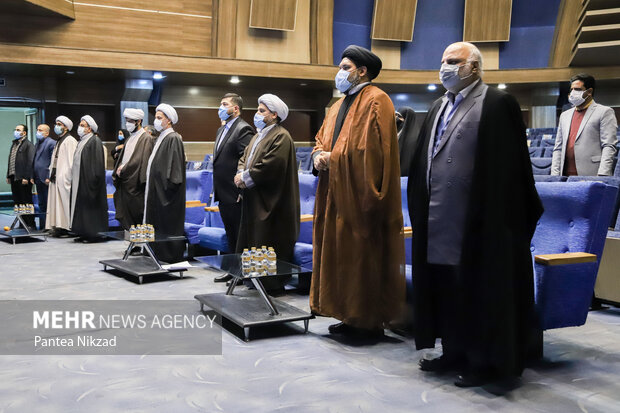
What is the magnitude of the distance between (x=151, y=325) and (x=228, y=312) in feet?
1.52

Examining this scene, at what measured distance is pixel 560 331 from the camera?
325cm

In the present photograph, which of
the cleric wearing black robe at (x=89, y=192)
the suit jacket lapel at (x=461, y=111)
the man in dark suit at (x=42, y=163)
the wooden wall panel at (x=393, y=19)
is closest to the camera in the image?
the suit jacket lapel at (x=461, y=111)

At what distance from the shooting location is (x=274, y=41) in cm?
1252

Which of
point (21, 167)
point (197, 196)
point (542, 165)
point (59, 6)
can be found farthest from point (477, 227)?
point (59, 6)

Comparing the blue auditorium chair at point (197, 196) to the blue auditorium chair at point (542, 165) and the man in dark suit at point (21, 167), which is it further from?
the man in dark suit at point (21, 167)

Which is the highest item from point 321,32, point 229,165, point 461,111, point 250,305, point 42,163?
point 321,32

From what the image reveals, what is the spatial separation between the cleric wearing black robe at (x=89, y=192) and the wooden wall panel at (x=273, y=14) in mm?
5843

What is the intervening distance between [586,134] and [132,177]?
4.26 meters

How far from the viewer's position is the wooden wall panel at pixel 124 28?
34.5ft

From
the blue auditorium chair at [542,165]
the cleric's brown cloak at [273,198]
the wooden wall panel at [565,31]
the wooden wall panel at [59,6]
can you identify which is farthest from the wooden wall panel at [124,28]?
the blue auditorium chair at [542,165]

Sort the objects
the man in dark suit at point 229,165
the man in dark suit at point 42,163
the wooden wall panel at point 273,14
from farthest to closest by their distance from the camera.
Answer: the wooden wall panel at point 273,14 < the man in dark suit at point 42,163 < the man in dark suit at point 229,165

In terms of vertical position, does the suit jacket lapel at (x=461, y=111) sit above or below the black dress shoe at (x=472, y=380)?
above

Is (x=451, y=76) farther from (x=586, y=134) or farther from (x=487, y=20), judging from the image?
(x=487, y=20)

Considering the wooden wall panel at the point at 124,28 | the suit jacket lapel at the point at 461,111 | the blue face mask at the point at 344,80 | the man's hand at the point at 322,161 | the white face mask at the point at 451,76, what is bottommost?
the man's hand at the point at 322,161
